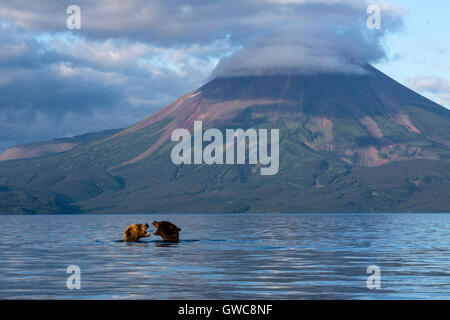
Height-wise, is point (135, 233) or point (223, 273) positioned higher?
point (135, 233)

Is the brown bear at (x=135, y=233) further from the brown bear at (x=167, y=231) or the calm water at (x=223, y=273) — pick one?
the calm water at (x=223, y=273)

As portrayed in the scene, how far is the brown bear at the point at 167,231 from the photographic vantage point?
207 feet

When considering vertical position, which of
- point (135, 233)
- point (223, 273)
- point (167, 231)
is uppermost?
point (167, 231)

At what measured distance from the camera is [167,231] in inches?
2534

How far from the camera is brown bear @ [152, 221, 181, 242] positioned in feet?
207

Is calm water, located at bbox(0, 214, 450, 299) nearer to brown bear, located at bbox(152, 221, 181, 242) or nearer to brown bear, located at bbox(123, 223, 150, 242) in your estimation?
brown bear, located at bbox(123, 223, 150, 242)

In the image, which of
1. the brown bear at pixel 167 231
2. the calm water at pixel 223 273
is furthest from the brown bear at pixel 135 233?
the calm water at pixel 223 273

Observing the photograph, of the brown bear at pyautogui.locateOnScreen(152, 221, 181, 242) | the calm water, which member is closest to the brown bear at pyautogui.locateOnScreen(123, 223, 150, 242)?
the brown bear at pyautogui.locateOnScreen(152, 221, 181, 242)

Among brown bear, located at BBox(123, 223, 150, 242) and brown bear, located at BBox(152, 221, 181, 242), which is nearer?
brown bear, located at BBox(123, 223, 150, 242)

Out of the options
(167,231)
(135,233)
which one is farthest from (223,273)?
(167,231)

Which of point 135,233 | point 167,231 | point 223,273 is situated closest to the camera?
point 223,273

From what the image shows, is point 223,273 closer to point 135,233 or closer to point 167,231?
point 135,233
